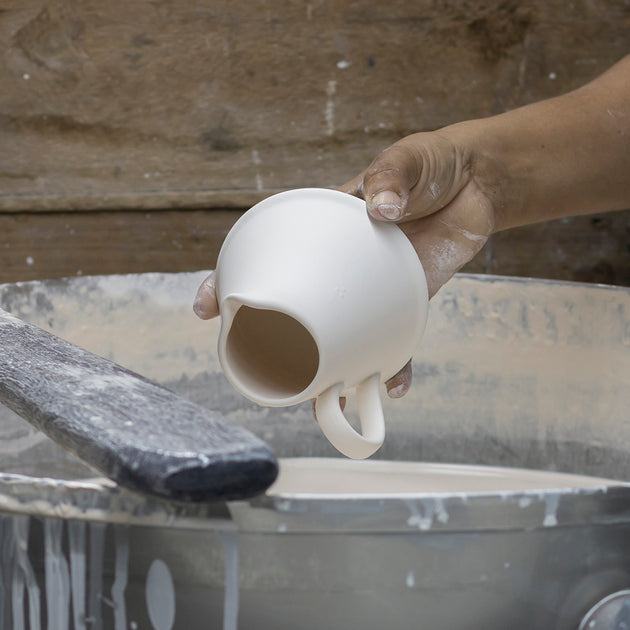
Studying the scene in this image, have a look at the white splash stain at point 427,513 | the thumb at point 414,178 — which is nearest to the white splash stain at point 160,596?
the white splash stain at point 427,513

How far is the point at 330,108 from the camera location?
3.66 feet

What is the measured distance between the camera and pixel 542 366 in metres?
0.92

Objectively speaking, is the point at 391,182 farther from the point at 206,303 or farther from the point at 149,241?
the point at 149,241

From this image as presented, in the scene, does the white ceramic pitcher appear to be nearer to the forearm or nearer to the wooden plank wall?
the forearm

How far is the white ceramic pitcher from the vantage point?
525mm

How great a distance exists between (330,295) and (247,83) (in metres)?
0.65

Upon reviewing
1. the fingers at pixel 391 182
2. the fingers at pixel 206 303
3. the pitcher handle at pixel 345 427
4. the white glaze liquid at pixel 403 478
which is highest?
the fingers at pixel 391 182

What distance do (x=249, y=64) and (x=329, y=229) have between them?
24.1 inches

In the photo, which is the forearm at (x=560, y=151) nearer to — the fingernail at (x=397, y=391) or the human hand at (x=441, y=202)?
the human hand at (x=441, y=202)

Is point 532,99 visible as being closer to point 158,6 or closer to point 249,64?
point 249,64

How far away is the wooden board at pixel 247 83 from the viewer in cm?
105

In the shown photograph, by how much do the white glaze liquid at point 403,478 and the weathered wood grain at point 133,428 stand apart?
1.35 feet

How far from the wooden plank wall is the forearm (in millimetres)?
295

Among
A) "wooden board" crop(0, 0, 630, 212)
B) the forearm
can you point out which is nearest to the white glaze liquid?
the forearm
